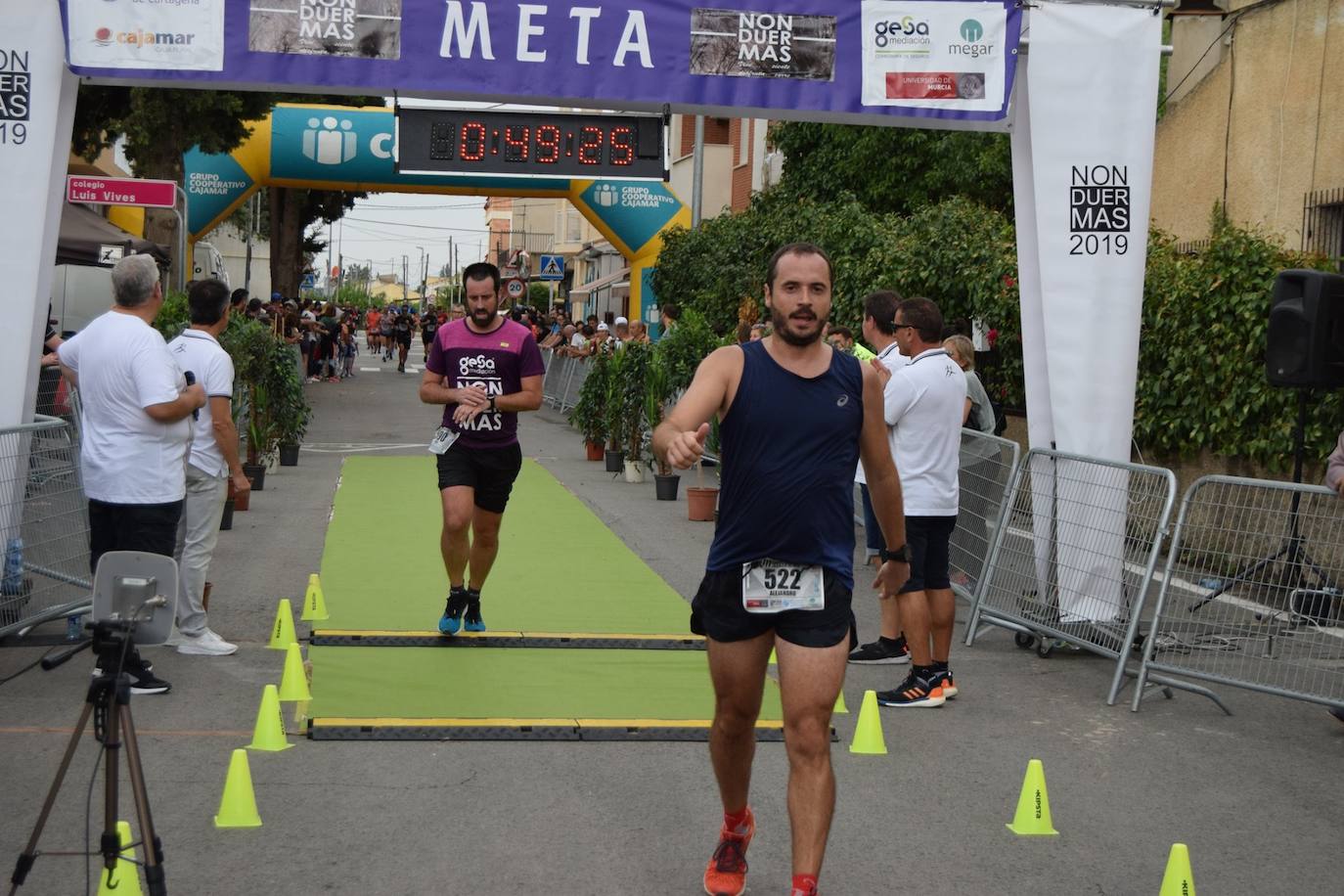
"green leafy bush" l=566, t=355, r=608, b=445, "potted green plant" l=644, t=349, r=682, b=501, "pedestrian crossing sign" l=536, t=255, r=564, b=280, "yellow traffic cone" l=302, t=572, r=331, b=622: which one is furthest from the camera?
"pedestrian crossing sign" l=536, t=255, r=564, b=280

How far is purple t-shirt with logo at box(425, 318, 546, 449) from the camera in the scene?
8.88 meters

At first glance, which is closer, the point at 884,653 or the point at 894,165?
the point at 884,653

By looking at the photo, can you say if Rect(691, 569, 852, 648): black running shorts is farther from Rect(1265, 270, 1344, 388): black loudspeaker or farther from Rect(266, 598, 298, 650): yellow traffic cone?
Rect(1265, 270, 1344, 388): black loudspeaker

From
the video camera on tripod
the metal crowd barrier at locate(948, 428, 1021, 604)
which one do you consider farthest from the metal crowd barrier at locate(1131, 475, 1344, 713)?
the video camera on tripod

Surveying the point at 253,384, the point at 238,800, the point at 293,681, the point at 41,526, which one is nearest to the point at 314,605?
the point at 41,526

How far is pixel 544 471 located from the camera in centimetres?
1966

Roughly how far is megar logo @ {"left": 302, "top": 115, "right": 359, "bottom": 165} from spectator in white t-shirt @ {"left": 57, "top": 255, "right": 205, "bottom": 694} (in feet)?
67.5

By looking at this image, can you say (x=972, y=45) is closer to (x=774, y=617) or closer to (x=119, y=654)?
(x=774, y=617)

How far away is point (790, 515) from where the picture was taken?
4906 millimetres

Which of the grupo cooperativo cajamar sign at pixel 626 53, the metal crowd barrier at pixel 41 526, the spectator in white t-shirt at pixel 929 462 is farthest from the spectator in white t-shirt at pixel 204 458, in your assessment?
the spectator in white t-shirt at pixel 929 462

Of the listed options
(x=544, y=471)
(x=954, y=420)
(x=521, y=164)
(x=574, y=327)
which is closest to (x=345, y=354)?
(x=574, y=327)

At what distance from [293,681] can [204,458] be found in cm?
165

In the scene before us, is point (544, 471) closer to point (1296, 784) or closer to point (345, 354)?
point (1296, 784)

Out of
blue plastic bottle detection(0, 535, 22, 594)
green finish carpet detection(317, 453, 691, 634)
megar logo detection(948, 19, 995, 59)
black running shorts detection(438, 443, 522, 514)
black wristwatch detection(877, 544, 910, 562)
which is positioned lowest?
green finish carpet detection(317, 453, 691, 634)
